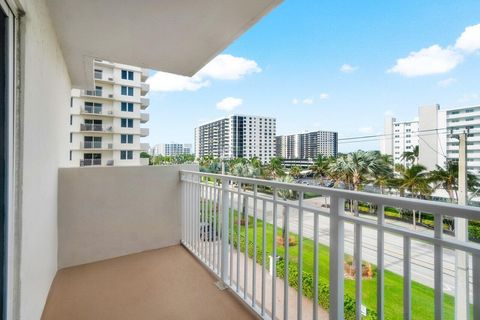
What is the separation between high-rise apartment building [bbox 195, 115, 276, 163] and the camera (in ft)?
60.1

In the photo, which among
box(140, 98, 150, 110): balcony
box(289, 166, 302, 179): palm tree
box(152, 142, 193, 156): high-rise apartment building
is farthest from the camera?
box(152, 142, 193, 156): high-rise apartment building

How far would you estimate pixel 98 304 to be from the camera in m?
1.85

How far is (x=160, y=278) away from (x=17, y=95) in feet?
5.88

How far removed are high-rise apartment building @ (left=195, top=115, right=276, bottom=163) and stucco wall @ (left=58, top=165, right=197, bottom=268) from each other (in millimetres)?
14941

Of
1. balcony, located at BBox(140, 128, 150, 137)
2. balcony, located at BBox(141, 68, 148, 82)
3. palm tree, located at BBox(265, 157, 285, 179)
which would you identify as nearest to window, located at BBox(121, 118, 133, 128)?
balcony, located at BBox(140, 128, 150, 137)

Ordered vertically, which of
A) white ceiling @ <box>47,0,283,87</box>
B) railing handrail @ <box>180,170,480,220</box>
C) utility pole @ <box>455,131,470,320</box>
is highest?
white ceiling @ <box>47,0,283,87</box>

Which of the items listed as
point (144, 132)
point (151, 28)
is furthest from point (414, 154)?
point (144, 132)

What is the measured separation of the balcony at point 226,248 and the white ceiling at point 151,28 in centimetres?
118

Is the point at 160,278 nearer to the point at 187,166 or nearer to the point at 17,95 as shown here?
the point at 187,166

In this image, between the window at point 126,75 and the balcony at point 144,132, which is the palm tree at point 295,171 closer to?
the balcony at point 144,132

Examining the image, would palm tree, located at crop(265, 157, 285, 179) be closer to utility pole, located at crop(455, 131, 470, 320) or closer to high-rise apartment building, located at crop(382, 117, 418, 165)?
high-rise apartment building, located at crop(382, 117, 418, 165)

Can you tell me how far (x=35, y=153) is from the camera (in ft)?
4.66

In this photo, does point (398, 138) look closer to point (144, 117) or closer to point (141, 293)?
point (141, 293)

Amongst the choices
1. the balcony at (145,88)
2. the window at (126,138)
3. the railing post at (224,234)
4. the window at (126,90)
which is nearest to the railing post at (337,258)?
the railing post at (224,234)
